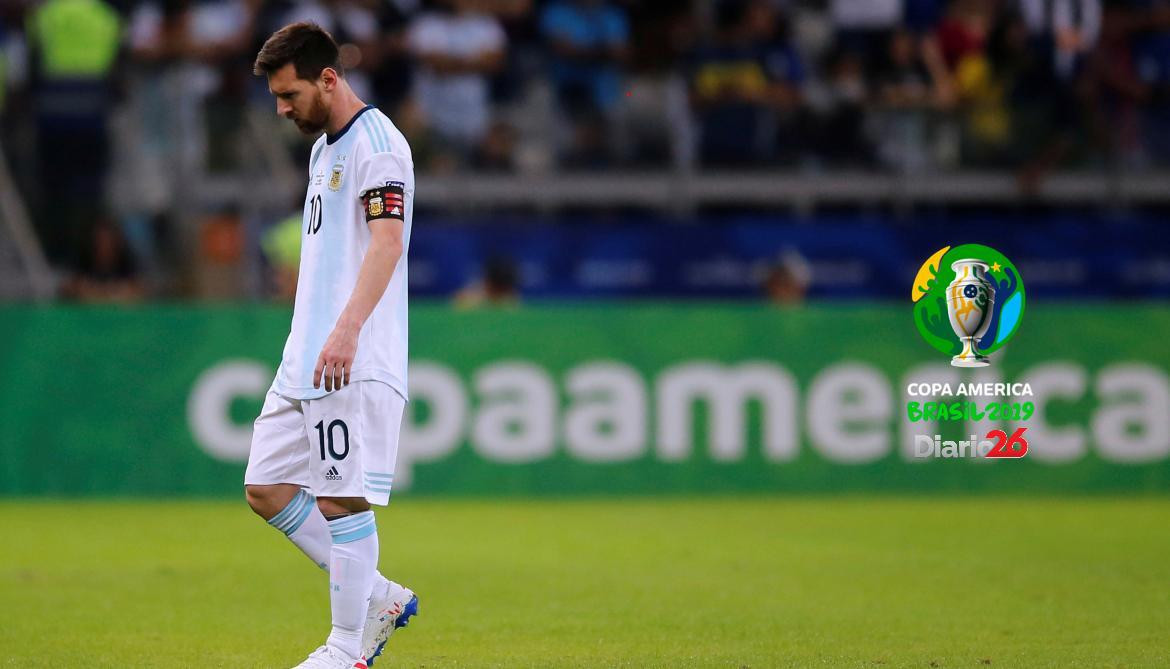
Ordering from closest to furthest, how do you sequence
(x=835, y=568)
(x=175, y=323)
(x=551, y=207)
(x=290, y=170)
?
(x=835, y=568), (x=175, y=323), (x=290, y=170), (x=551, y=207)

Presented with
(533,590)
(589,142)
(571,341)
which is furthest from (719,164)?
(533,590)

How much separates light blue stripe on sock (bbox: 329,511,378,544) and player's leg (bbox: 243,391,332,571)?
13.3 inches

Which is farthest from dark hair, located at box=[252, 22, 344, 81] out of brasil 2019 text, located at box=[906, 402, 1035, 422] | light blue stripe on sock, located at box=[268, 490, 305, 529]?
brasil 2019 text, located at box=[906, 402, 1035, 422]

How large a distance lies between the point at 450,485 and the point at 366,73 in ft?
17.3

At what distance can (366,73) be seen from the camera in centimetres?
1816

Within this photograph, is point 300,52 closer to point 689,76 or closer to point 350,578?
point 350,578

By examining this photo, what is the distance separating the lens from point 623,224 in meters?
17.0

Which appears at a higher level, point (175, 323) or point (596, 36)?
point (596, 36)

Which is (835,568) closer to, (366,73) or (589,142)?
(589,142)

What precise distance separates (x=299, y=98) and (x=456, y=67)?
1227 cm

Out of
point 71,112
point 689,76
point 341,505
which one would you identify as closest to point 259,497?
point 341,505

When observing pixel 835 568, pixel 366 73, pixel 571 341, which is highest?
pixel 366 73

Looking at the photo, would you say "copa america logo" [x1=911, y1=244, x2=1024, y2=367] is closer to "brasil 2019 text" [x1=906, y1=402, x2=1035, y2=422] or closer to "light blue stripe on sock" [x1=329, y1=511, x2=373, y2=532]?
"brasil 2019 text" [x1=906, y1=402, x2=1035, y2=422]

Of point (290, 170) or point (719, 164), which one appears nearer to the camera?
point (290, 170)
